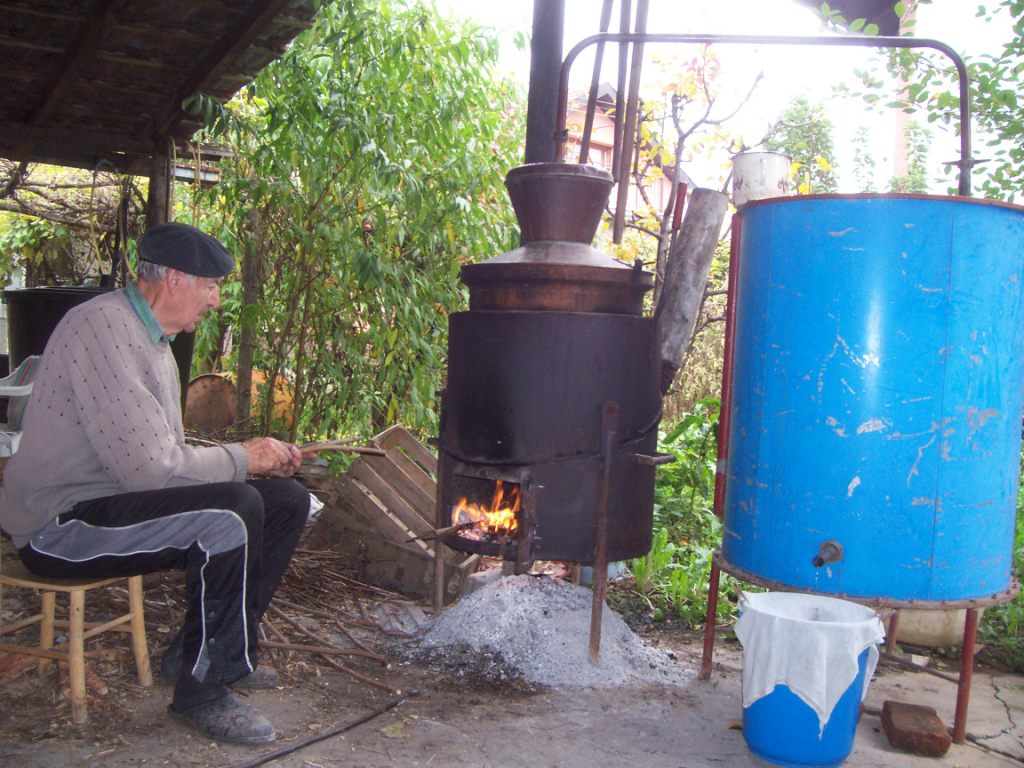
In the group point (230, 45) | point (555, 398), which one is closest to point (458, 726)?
point (555, 398)

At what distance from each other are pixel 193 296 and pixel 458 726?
164 cm

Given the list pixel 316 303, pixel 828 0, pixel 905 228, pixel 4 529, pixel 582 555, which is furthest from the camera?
pixel 316 303

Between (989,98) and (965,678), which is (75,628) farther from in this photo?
(989,98)

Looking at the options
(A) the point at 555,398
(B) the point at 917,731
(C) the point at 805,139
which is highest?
(C) the point at 805,139

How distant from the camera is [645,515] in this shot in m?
3.52

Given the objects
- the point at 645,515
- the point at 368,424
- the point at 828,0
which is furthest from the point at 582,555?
the point at 828,0

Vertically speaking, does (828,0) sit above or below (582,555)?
above

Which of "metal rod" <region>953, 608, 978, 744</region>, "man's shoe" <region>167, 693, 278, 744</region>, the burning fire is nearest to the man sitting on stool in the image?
"man's shoe" <region>167, 693, 278, 744</region>

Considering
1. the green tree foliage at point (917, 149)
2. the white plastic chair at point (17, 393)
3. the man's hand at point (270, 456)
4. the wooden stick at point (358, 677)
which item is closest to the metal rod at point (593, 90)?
the man's hand at point (270, 456)

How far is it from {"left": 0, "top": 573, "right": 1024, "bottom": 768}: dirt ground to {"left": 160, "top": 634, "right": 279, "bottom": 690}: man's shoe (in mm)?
46

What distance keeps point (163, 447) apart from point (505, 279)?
1.41 m

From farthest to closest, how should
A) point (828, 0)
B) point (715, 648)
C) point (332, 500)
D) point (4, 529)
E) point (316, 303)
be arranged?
point (316, 303), point (828, 0), point (332, 500), point (715, 648), point (4, 529)

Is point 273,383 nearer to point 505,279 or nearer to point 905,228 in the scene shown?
point 505,279

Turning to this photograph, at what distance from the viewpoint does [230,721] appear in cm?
265
